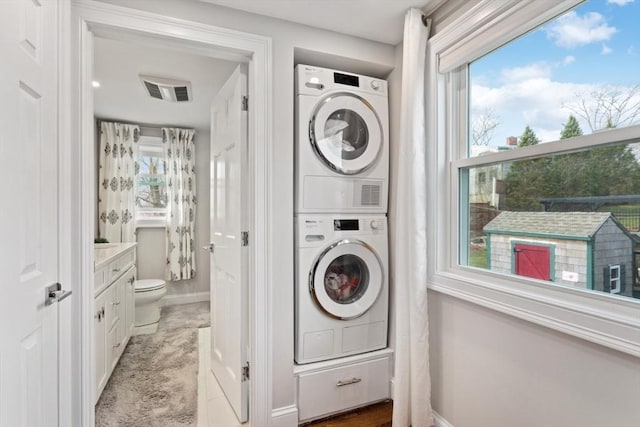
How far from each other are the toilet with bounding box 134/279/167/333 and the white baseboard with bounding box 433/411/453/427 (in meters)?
2.68

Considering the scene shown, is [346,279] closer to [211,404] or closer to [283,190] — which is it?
[283,190]

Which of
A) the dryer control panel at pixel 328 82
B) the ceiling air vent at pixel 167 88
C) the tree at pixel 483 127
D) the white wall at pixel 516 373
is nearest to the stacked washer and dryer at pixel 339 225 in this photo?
the dryer control panel at pixel 328 82

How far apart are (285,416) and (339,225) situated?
1.12m

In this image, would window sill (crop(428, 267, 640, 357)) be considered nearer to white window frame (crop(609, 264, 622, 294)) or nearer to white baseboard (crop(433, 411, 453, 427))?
white window frame (crop(609, 264, 622, 294))

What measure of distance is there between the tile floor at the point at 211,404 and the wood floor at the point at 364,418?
1.53 ft

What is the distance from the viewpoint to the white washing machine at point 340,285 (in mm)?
1791

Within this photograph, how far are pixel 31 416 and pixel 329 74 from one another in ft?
6.53

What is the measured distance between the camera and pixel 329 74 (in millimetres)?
1829

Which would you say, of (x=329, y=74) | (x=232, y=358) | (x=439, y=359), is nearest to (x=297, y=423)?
(x=232, y=358)

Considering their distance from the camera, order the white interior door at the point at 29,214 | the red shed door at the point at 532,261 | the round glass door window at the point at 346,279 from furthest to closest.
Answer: the round glass door window at the point at 346,279, the red shed door at the point at 532,261, the white interior door at the point at 29,214

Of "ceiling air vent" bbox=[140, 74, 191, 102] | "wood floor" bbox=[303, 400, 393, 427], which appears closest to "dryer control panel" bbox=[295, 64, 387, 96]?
Answer: "ceiling air vent" bbox=[140, 74, 191, 102]

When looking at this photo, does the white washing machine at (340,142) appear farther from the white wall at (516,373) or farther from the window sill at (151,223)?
the window sill at (151,223)

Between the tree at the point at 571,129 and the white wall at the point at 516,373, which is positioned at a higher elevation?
the tree at the point at 571,129

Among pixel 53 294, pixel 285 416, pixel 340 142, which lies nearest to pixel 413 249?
pixel 340 142
